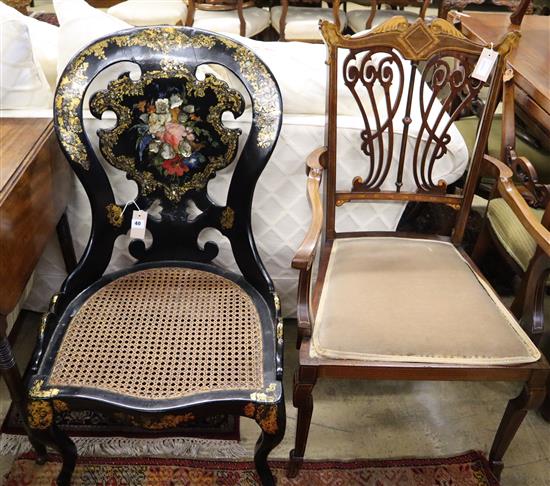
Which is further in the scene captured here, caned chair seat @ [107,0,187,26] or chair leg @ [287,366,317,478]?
caned chair seat @ [107,0,187,26]

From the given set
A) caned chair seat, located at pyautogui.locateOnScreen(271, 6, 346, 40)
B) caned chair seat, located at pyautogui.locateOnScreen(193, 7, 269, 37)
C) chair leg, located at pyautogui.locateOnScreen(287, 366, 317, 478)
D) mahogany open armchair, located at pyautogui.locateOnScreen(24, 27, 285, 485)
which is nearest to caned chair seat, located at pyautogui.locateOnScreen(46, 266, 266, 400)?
mahogany open armchair, located at pyautogui.locateOnScreen(24, 27, 285, 485)

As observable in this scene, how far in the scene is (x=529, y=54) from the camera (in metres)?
1.81

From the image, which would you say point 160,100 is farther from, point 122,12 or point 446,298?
point 122,12

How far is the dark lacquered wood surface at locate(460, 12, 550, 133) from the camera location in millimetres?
1472

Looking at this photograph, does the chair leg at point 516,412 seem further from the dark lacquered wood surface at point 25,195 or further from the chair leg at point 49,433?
the dark lacquered wood surface at point 25,195

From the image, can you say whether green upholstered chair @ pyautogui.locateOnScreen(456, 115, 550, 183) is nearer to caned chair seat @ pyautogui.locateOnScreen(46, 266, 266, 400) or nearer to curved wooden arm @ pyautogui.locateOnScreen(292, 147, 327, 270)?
curved wooden arm @ pyautogui.locateOnScreen(292, 147, 327, 270)

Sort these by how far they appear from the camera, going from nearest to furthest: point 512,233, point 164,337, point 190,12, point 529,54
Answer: point 164,337 → point 512,233 → point 529,54 → point 190,12

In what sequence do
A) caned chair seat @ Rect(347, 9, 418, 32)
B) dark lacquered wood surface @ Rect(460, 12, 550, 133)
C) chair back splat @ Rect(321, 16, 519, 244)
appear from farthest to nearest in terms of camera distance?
caned chair seat @ Rect(347, 9, 418, 32) < dark lacquered wood surface @ Rect(460, 12, 550, 133) < chair back splat @ Rect(321, 16, 519, 244)

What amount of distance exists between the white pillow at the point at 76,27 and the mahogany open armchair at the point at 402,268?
0.55 m

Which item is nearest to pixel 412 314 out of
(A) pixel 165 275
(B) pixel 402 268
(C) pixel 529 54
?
(B) pixel 402 268

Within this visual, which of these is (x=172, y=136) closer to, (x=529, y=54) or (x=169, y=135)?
(x=169, y=135)

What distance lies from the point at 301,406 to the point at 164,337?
1.13 feet

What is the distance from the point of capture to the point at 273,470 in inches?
51.6

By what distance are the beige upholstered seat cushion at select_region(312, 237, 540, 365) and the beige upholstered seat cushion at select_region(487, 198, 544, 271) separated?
0.65 feet
